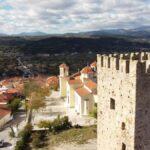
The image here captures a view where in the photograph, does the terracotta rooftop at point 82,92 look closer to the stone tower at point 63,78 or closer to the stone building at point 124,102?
A: the stone tower at point 63,78

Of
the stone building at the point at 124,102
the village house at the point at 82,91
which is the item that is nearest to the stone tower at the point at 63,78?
the village house at the point at 82,91

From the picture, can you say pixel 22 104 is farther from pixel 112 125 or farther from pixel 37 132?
pixel 112 125

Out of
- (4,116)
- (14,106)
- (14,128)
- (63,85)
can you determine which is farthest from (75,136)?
(63,85)

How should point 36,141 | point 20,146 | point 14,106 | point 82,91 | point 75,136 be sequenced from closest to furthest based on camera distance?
point 20,146
point 36,141
point 75,136
point 82,91
point 14,106

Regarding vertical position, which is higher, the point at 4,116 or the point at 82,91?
the point at 82,91

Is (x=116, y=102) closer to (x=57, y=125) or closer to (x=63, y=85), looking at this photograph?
(x=57, y=125)

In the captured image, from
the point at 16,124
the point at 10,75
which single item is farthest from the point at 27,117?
the point at 10,75

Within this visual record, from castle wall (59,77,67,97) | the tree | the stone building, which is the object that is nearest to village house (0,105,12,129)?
the tree
